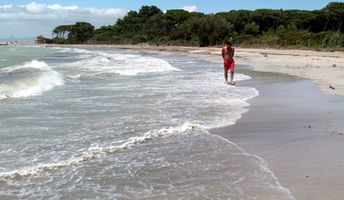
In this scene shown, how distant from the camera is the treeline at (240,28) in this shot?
6103 cm

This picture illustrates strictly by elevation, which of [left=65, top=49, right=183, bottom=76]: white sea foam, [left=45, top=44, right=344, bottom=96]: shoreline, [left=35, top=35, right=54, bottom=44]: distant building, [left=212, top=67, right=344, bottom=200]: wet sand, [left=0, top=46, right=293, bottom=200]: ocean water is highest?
[left=35, top=35, right=54, bottom=44]: distant building

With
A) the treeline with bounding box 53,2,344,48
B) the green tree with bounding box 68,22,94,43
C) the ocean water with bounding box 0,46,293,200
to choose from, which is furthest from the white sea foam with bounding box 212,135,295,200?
the green tree with bounding box 68,22,94,43

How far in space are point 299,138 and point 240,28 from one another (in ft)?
276

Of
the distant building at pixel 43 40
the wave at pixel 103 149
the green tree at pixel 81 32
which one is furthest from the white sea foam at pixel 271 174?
the distant building at pixel 43 40

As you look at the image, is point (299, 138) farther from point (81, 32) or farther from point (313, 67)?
point (81, 32)

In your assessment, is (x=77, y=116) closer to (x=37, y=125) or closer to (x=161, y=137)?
(x=37, y=125)

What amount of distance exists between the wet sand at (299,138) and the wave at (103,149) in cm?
65

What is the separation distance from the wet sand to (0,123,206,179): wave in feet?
2.14

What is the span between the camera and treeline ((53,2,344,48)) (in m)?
61.0

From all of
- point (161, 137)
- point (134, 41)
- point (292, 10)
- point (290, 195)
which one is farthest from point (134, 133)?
point (134, 41)

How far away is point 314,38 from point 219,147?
5233cm

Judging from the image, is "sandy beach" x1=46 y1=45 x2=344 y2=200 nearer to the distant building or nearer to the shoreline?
the shoreline

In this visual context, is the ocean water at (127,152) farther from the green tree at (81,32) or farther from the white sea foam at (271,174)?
the green tree at (81,32)

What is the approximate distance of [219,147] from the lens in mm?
7395
